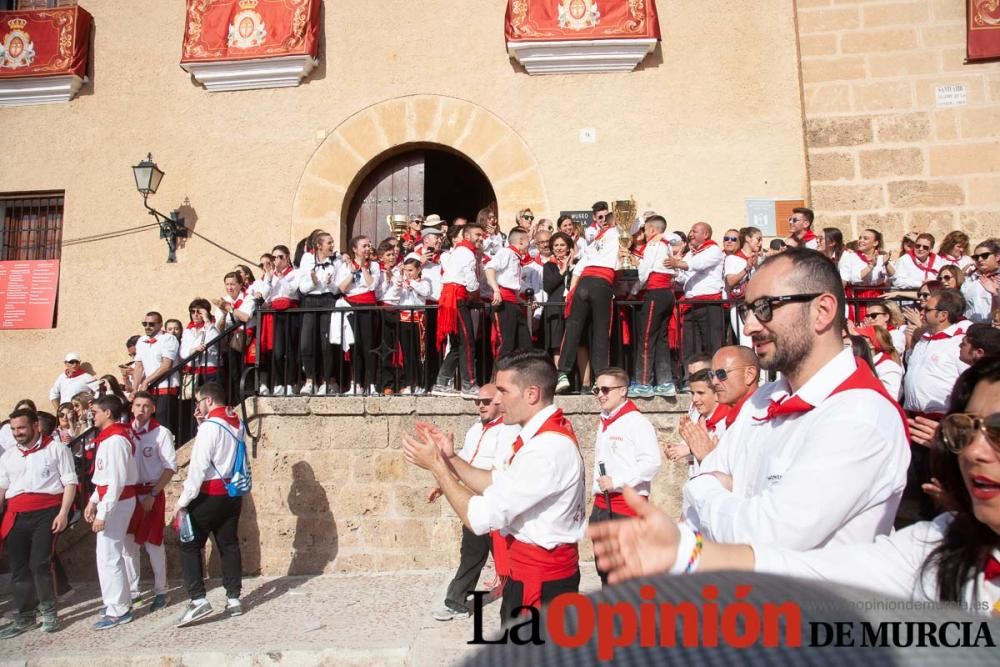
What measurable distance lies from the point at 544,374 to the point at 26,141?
10.4m

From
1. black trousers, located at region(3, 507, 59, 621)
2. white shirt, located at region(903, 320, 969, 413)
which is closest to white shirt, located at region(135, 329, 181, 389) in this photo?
black trousers, located at region(3, 507, 59, 621)

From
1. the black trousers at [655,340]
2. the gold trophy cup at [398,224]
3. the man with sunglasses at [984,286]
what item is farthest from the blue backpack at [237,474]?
the man with sunglasses at [984,286]

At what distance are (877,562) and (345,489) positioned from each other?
597 centimetres

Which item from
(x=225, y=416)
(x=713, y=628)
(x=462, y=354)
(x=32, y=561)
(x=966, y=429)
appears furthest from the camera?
(x=462, y=354)

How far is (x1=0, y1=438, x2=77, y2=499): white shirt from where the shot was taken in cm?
636

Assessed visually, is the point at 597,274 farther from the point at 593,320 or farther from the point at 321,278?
the point at 321,278

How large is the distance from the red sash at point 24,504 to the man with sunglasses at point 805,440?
19.6 ft

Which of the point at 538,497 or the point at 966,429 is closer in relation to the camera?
the point at 966,429

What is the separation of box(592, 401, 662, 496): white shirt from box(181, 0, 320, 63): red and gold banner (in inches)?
299

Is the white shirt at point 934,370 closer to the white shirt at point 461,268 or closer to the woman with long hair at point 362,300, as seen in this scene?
the white shirt at point 461,268

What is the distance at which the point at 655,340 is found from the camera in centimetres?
710

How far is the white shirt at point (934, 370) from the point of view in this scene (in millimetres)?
5410

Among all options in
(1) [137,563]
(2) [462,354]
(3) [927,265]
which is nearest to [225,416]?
(1) [137,563]

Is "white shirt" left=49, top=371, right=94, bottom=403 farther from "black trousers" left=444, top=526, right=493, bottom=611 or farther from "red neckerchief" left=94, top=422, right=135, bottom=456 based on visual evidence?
"black trousers" left=444, top=526, right=493, bottom=611
